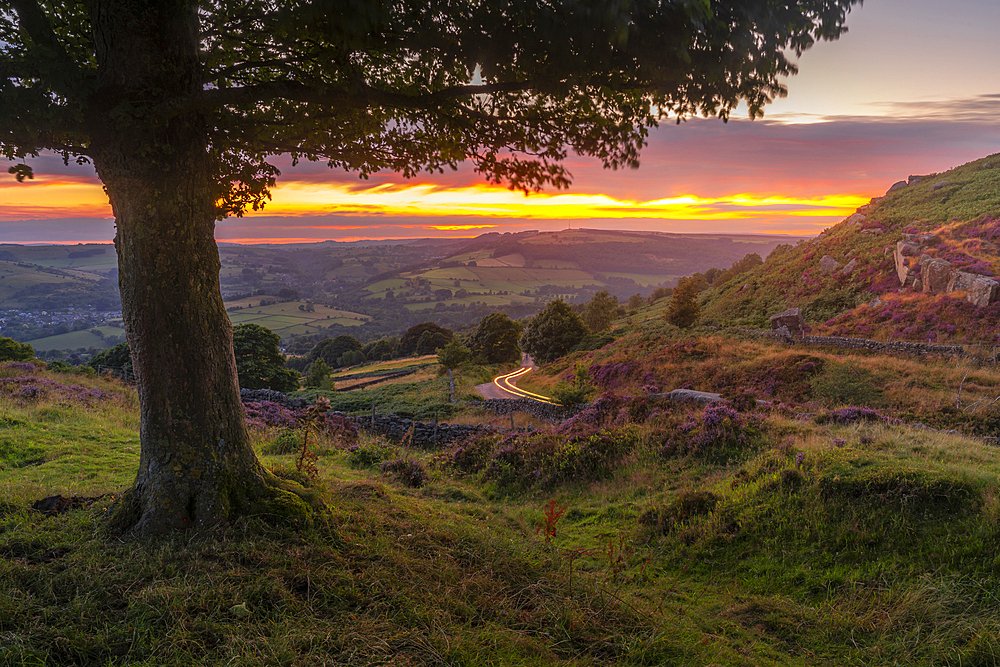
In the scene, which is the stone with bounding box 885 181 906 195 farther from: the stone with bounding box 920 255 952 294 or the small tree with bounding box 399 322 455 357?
the small tree with bounding box 399 322 455 357

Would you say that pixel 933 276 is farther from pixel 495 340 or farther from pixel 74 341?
pixel 74 341

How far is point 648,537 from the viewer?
6.81m

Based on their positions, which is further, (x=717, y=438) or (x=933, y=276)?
(x=933, y=276)

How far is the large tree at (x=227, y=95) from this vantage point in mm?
4082

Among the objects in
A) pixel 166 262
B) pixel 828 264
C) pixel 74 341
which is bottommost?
pixel 74 341

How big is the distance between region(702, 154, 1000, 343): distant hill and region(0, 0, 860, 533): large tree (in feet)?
91.4

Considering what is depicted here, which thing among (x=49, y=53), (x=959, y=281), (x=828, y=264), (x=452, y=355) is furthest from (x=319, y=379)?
(x=959, y=281)

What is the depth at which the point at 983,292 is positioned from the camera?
79.6 ft

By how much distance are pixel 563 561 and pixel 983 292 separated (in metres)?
31.6

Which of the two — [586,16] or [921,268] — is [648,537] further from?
[921,268]

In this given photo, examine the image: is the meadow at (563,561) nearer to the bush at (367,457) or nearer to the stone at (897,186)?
the bush at (367,457)

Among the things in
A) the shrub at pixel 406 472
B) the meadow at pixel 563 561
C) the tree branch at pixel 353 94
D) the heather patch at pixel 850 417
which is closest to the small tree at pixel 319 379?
the meadow at pixel 563 561

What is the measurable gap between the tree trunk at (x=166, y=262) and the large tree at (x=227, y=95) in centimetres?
2

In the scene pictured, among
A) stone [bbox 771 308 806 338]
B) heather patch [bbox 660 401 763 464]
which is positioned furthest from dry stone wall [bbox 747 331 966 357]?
heather patch [bbox 660 401 763 464]
